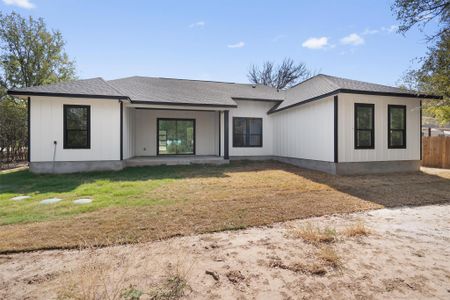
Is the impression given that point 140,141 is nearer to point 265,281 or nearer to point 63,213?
point 63,213

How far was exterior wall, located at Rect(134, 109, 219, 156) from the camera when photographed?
13453 millimetres

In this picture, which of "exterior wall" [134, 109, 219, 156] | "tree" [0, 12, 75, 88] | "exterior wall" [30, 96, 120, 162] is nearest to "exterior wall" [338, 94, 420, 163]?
"exterior wall" [134, 109, 219, 156]

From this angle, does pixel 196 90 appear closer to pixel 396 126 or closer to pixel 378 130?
pixel 378 130

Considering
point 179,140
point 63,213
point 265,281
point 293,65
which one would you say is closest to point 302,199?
point 265,281

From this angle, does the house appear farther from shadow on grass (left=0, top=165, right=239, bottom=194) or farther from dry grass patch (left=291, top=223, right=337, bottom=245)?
dry grass patch (left=291, top=223, right=337, bottom=245)

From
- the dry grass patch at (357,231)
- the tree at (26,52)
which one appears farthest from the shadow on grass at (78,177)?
the tree at (26,52)

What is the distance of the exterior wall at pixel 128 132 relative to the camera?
34.0ft

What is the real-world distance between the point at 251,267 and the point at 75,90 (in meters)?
9.49

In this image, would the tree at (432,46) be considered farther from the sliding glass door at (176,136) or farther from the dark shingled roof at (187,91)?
the sliding glass door at (176,136)

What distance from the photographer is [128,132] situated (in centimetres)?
1142

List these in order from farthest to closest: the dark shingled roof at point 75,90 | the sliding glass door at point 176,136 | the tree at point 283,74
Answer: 1. the tree at point 283,74
2. the sliding glass door at point 176,136
3. the dark shingled roof at point 75,90

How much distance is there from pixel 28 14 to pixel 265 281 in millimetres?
21952

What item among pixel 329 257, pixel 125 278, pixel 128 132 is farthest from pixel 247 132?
pixel 125 278

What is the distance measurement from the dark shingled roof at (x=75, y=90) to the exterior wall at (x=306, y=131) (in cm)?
745
